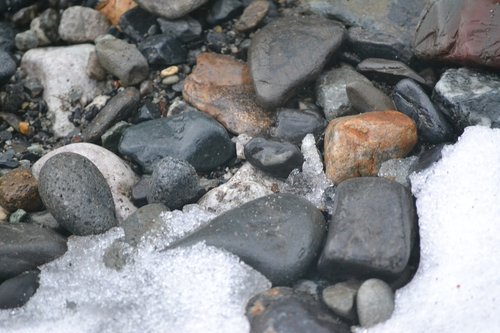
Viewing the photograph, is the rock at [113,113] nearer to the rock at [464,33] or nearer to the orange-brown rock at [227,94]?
the orange-brown rock at [227,94]

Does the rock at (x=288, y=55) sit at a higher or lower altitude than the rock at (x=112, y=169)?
higher

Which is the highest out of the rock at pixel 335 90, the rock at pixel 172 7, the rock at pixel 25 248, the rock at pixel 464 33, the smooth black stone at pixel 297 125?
the rock at pixel 464 33

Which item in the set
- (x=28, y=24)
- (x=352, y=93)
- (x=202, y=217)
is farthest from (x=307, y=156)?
(x=28, y=24)

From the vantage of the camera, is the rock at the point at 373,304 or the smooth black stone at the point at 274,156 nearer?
the rock at the point at 373,304

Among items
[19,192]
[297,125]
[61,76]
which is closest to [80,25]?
[61,76]

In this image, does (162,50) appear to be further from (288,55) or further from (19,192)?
(19,192)

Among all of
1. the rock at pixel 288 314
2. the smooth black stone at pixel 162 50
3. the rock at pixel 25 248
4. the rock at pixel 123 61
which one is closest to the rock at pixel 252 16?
the smooth black stone at pixel 162 50

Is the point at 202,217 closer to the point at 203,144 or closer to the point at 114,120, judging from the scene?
the point at 203,144
